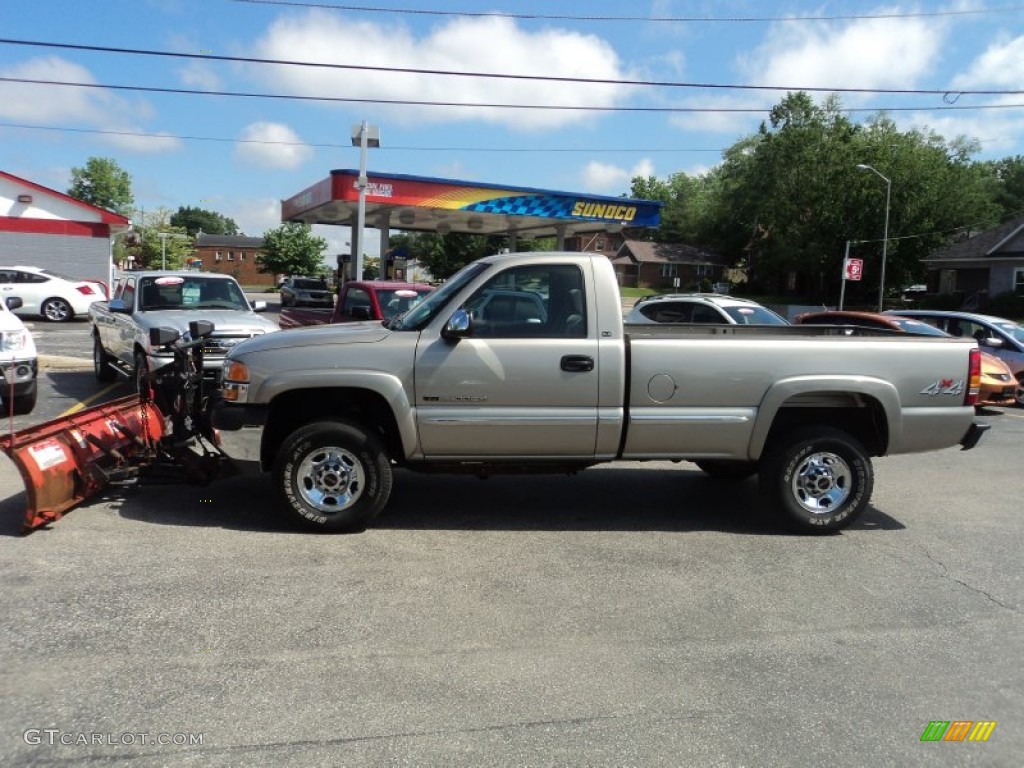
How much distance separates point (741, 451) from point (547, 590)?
197 cm

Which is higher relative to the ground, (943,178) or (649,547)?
(943,178)

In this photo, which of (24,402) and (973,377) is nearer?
(973,377)

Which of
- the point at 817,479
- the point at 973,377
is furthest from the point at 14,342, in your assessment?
the point at 973,377

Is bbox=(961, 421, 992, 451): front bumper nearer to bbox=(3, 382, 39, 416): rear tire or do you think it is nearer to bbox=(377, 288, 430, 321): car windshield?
bbox=(377, 288, 430, 321): car windshield

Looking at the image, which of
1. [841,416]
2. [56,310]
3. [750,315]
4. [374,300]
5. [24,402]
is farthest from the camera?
[56,310]

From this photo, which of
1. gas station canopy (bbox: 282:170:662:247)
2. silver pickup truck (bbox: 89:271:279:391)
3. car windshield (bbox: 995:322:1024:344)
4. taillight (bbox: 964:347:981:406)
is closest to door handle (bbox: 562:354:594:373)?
taillight (bbox: 964:347:981:406)

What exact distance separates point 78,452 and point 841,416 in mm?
5683

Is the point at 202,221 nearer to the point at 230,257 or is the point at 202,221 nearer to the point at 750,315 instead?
the point at 230,257

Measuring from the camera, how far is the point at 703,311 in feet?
44.7

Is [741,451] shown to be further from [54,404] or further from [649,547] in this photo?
[54,404]

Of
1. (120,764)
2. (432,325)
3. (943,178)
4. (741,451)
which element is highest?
(943,178)

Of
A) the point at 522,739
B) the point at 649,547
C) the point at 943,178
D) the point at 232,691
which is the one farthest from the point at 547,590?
the point at 943,178

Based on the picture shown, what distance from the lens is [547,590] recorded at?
15.5ft

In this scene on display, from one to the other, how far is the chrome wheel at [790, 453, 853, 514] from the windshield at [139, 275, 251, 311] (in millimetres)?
8491
